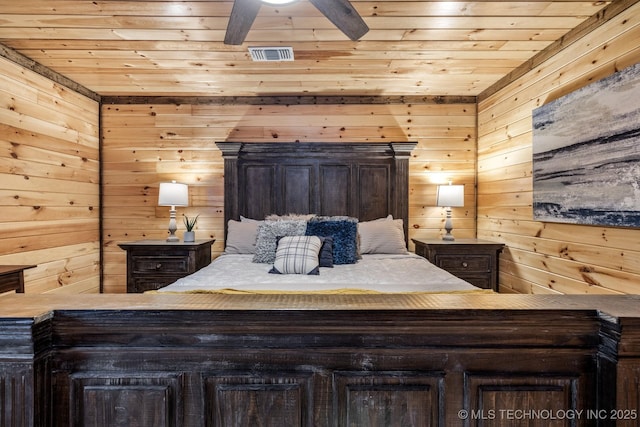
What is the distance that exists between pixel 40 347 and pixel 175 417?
0.32 metres

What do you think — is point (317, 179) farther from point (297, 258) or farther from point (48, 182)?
point (48, 182)

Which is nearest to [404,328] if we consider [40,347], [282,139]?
[40,347]

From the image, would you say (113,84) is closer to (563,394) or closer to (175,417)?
(175,417)

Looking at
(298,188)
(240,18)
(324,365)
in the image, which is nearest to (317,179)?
(298,188)

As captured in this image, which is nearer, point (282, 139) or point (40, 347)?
point (40, 347)

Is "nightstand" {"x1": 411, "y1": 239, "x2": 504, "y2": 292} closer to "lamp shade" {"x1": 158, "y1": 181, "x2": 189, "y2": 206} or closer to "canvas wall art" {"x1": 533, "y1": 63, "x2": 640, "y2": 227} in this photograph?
"canvas wall art" {"x1": 533, "y1": 63, "x2": 640, "y2": 227}

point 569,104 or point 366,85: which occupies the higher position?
point 366,85

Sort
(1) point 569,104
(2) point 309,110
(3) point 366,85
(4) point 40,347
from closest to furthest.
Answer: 1. (4) point 40,347
2. (1) point 569,104
3. (3) point 366,85
4. (2) point 309,110

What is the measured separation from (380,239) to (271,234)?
3.20 feet

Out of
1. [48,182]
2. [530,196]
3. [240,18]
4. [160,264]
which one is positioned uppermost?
[240,18]

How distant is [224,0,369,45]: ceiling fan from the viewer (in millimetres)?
1653

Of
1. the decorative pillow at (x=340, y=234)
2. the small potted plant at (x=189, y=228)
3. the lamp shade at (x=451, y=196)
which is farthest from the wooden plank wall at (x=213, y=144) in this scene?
the decorative pillow at (x=340, y=234)

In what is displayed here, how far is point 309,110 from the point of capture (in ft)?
13.3

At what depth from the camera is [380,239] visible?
3377mm
